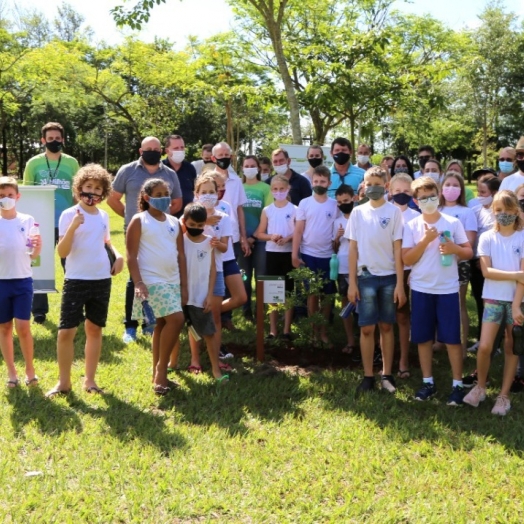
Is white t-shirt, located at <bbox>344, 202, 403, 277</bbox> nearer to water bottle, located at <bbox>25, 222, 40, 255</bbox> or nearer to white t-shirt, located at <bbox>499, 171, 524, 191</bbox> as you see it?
white t-shirt, located at <bbox>499, 171, 524, 191</bbox>

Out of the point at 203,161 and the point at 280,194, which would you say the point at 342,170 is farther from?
the point at 203,161

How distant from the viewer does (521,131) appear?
4022 centimetres

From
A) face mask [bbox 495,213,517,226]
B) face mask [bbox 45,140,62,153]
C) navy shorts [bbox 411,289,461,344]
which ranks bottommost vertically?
navy shorts [bbox 411,289,461,344]

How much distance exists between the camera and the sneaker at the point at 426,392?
514 centimetres

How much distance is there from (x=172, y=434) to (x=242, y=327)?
325cm

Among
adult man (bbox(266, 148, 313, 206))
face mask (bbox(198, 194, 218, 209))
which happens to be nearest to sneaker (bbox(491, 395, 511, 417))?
face mask (bbox(198, 194, 218, 209))

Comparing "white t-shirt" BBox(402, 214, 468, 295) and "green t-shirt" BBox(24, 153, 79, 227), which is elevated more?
"green t-shirt" BBox(24, 153, 79, 227)

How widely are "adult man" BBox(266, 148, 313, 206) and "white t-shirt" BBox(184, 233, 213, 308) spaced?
2.35 meters

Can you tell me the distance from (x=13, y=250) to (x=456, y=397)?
3892 millimetres

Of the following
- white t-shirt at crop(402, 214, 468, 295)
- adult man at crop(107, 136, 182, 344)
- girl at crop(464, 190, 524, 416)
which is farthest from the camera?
adult man at crop(107, 136, 182, 344)

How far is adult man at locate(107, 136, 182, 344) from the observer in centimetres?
659

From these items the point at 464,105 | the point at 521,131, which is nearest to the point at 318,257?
the point at 464,105

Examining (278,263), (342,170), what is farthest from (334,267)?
(342,170)

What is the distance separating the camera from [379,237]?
5254 mm
